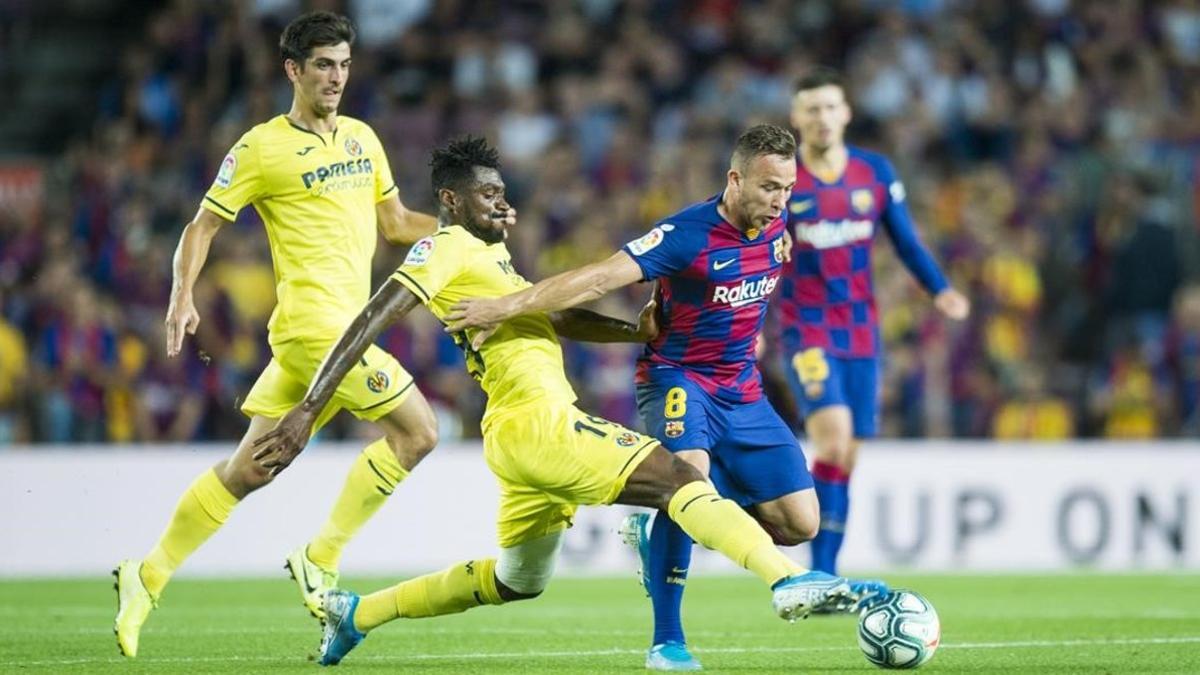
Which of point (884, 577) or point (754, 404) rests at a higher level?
point (754, 404)

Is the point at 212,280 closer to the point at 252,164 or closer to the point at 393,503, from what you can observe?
the point at 393,503

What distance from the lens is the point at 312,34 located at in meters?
8.26

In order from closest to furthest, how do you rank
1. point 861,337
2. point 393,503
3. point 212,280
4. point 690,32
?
1. point 861,337
2. point 393,503
3. point 212,280
4. point 690,32

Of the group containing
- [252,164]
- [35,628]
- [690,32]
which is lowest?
[35,628]

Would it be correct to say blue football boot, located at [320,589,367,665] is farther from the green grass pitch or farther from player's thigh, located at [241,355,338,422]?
player's thigh, located at [241,355,338,422]

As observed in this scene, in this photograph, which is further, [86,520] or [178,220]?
[178,220]

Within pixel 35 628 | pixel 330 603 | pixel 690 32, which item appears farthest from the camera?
pixel 690 32

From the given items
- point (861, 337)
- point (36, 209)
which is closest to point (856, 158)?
point (861, 337)

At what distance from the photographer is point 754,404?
7699mm

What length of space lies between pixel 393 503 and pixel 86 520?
2.14m

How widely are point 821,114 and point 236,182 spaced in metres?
3.17

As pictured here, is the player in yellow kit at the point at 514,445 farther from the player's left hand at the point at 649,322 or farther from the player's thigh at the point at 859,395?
the player's thigh at the point at 859,395

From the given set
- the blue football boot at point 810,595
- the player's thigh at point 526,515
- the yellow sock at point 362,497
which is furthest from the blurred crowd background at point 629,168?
the blue football boot at point 810,595

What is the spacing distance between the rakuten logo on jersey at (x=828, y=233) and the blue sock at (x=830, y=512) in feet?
3.65
